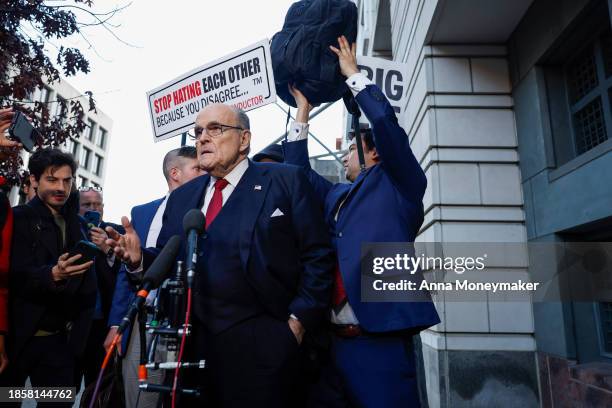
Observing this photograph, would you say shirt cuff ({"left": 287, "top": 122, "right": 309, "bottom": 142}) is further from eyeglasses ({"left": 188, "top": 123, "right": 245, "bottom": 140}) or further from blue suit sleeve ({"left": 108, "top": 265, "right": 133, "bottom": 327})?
blue suit sleeve ({"left": 108, "top": 265, "right": 133, "bottom": 327})

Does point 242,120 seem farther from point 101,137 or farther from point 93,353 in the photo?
point 101,137

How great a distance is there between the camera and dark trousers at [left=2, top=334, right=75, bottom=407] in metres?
3.10

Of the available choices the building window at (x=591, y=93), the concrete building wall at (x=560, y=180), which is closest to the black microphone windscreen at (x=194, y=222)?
the concrete building wall at (x=560, y=180)

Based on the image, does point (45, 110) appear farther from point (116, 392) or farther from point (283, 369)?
point (283, 369)

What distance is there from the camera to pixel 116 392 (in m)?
2.30

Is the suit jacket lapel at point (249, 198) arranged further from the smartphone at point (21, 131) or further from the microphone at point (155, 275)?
the smartphone at point (21, 131)

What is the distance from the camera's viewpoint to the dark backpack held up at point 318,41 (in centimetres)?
292

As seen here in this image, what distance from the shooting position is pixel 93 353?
14.9 ft

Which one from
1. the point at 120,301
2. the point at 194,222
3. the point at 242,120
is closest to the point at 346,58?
the point at 242,120

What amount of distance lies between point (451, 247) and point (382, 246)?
3.37 metres

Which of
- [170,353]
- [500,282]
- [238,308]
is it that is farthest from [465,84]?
[170,353]

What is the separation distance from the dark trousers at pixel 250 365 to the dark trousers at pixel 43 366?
1742 millimetres

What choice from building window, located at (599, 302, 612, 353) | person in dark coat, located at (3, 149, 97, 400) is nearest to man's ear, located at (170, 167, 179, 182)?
person in dark coat, located at (3, 149, 97, 400)

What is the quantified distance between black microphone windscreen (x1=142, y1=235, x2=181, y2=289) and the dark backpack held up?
1649 mm
